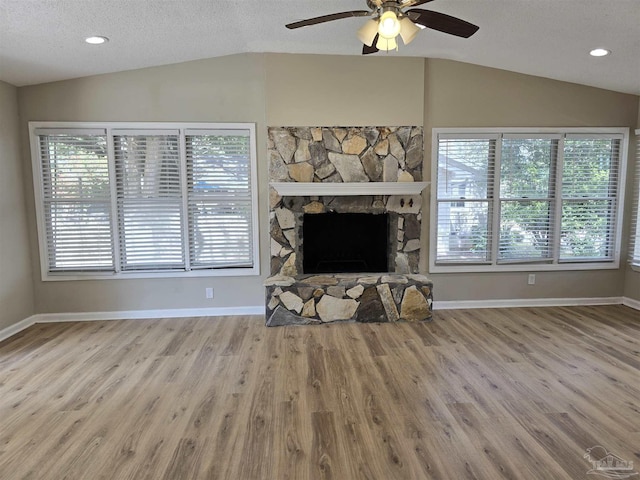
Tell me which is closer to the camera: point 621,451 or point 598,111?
point 621,451

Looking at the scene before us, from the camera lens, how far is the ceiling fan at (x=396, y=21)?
2160mm

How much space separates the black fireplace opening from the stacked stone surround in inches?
9.3

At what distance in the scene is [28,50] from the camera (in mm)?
3316

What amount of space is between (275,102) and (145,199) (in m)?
1.84

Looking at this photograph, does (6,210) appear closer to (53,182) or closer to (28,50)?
(53,182)

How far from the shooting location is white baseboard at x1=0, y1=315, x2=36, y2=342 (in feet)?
12.8

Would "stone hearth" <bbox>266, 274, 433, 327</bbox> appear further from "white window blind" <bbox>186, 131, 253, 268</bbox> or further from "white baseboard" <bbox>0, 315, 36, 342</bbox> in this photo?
"white baseboard" <bbox>0, 315, 36, 342</bbox>

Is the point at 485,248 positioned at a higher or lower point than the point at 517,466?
higher

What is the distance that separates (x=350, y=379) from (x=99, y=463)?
1706 millimetres

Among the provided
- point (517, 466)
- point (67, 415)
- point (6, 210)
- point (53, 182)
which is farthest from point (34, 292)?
point (517, 466)

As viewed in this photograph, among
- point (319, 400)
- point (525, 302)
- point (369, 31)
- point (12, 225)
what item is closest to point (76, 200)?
point (12, 225)

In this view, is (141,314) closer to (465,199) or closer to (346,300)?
(346,300)

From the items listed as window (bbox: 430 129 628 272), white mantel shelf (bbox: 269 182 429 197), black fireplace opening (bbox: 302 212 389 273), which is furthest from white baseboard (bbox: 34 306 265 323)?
window (bbox: 430 129 628 272)

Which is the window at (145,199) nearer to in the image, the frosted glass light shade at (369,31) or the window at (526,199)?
the frosted glass light shade at (369,31)
